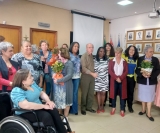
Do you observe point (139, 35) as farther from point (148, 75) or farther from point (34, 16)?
point (34, 16)

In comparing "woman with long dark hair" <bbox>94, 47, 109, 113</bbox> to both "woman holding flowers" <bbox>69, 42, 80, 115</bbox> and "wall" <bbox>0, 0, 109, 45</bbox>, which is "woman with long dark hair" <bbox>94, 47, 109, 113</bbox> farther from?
"wall" <bbox>0, 0, 109, 45</bbox>

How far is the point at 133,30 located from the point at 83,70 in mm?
3744

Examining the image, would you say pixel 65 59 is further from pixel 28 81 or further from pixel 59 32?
pixel 59 32

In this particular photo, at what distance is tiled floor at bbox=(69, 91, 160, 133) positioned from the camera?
2.50 m

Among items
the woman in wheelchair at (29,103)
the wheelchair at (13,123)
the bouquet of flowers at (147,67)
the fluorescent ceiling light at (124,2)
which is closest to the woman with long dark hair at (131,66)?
the bouquet of flowers at (147,67)

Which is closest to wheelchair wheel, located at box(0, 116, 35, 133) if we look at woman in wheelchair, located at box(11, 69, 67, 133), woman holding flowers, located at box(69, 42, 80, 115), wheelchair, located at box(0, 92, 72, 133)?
wheelchair, located at box(0, 92, 72, 133)

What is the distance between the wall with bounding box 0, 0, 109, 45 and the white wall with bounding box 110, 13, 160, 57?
2.11 m

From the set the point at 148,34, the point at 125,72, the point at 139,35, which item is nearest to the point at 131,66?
the point at 125,72

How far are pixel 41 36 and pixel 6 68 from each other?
2.96 meters

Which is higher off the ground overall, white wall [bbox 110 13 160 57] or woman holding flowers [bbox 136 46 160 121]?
white wall [bbox 110 13 160 57]

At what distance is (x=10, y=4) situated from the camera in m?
4.07

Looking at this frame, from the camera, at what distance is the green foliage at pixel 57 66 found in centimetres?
248

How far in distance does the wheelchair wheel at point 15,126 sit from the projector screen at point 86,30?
4.19 m

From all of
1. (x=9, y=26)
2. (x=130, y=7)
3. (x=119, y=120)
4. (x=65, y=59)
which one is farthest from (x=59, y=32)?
(x=119, y=120)
